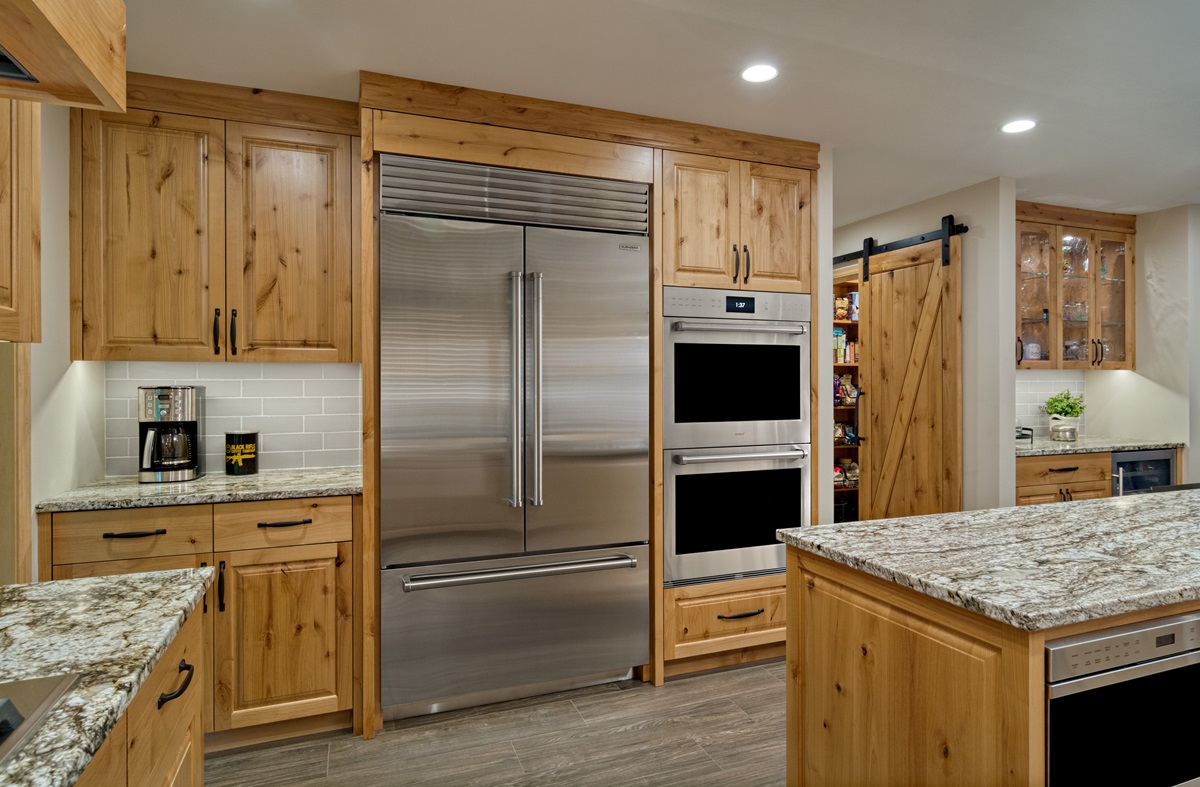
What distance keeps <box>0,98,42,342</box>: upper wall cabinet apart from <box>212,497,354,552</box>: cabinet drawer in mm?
1319

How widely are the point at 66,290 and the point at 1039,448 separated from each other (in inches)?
199

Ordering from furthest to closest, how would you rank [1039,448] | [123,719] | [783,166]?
[1039,448]
[783,166]
[123,719]

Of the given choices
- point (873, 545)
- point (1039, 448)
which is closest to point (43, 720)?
point (873, 545)

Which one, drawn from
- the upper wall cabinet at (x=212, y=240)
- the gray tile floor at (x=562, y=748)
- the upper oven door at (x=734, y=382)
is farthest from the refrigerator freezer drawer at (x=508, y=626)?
the upper wall cabinet at (x=212, y=240)

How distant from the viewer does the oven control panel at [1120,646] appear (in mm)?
1237

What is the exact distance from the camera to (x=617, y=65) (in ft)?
8.25

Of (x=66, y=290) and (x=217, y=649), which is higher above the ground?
(x=66, y=290)

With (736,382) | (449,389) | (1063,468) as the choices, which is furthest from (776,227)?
(1063,468)

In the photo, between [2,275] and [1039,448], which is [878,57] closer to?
[2,275]

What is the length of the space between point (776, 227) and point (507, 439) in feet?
5.42

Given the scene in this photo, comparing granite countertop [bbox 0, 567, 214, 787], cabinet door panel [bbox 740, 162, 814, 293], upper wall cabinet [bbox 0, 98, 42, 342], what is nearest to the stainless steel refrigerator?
cabinet door panel [bbox 740, 162, 814, 293]

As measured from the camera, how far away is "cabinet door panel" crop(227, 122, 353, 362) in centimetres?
271

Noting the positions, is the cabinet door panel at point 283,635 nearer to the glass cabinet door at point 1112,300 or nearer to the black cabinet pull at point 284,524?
the black cabinet pull at point 284,524

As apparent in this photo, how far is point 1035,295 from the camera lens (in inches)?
174
